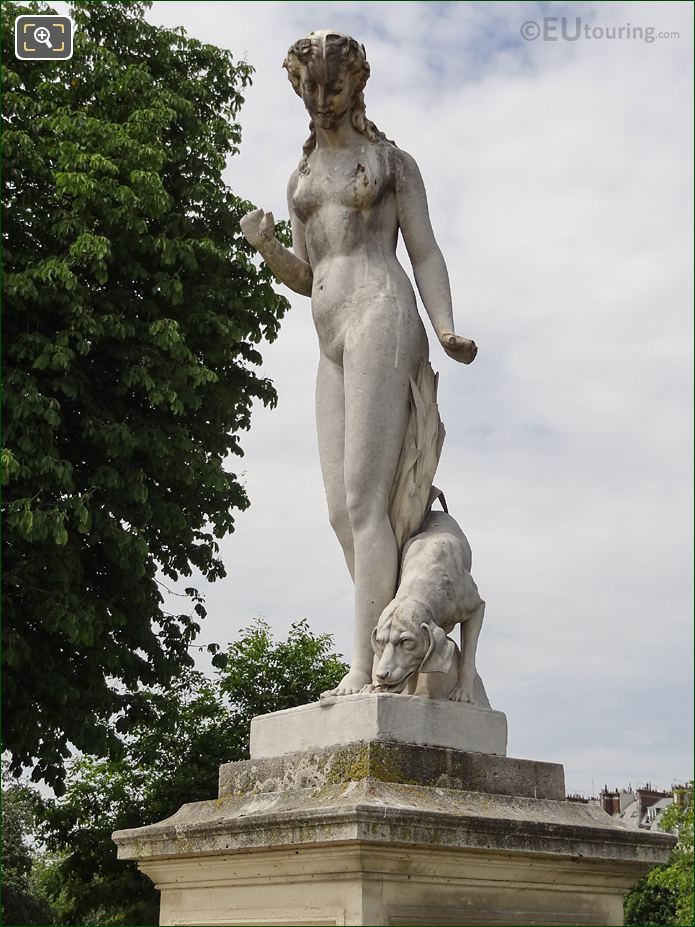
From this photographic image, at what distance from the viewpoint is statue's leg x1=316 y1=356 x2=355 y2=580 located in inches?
251

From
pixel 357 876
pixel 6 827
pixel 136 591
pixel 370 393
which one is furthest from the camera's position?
pixel 6 827

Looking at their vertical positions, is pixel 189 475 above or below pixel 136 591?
above

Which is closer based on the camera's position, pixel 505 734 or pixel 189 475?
pixel 505 734

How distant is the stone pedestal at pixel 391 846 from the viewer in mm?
4977

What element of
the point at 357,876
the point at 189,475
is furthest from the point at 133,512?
the point at 357,876

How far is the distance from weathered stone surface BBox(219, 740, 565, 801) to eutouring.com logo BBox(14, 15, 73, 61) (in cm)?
1187

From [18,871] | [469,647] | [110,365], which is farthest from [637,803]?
[469,647]

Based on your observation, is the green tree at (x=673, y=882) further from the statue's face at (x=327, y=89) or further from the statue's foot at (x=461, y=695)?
the statue's face at (x=327, y=89)

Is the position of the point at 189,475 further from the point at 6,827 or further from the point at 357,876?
the point at 6,827

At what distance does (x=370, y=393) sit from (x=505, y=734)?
5.91ft

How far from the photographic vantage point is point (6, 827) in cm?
2719

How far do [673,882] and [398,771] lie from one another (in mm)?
37551

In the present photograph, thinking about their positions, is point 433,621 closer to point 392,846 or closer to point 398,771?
point 398,771

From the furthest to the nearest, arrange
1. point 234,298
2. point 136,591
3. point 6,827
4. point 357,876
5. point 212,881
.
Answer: point 6,827 → point 234,298 → point 136,591 → point 212,881 → point 357,876
